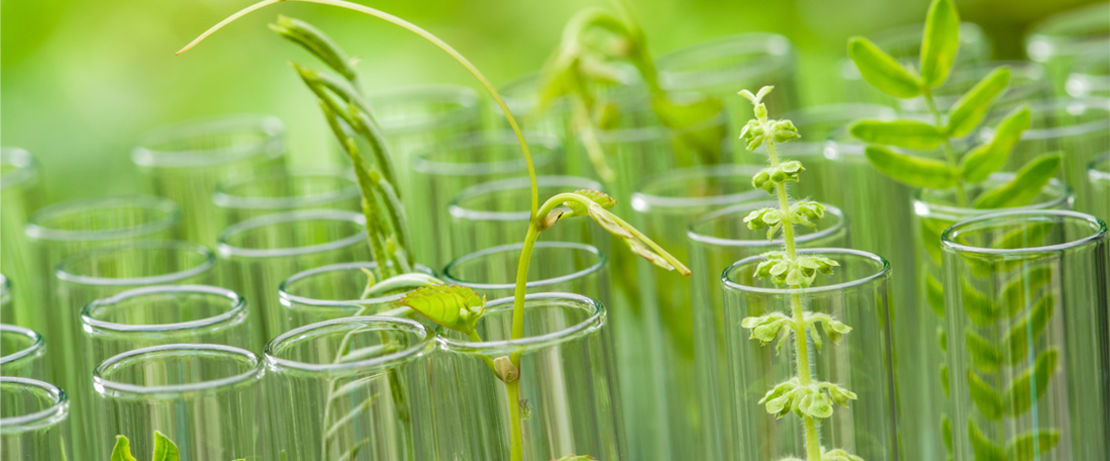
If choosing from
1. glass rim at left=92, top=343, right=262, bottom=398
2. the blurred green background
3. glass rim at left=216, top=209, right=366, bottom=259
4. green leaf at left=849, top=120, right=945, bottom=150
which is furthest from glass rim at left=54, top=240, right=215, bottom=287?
the blurred green background

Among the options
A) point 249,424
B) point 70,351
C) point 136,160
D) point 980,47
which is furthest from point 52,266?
point 980,47

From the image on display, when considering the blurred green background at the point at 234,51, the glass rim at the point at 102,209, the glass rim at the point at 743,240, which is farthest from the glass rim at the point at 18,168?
the blurred green background at the point at 234,51

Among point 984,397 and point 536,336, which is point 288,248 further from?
point 984,397

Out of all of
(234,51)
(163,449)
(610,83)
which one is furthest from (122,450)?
(234,51)

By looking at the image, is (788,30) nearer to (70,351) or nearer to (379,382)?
(70,351)

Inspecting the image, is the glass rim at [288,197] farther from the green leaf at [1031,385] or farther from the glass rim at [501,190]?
the green leaf at [1031,385]
